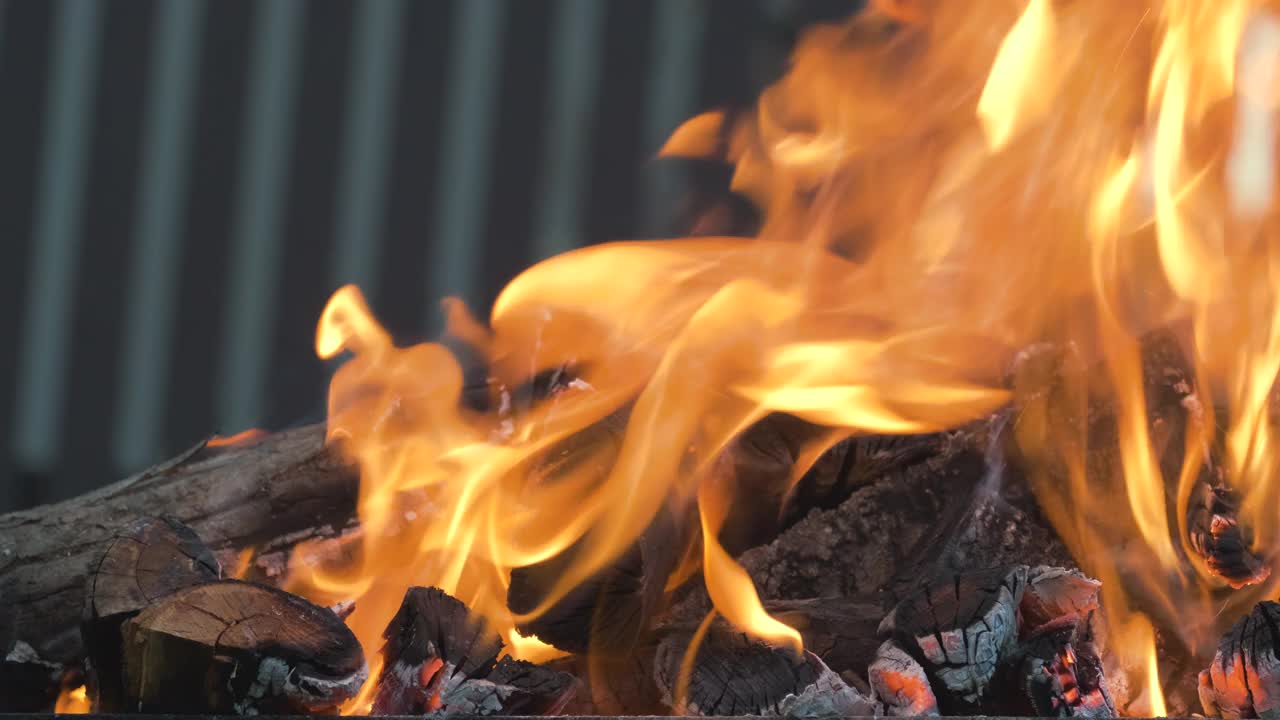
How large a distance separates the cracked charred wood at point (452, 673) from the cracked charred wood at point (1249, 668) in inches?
26.5

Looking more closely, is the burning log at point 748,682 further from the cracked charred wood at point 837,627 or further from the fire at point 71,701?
the fire at point 71,701

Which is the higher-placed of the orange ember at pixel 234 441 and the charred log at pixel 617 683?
the orange ember at pixel 234 441

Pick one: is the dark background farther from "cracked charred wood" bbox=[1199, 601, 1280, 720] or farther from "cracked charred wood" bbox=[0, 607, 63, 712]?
"cracked charred wood" bbox=[1199, 601, 1280, 720]

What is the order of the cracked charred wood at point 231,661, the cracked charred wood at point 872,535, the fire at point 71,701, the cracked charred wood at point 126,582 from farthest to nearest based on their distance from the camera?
the cracked charred wood at point 872,535 < the fire at point 71,701 < the cracked charred wood at point 126,582 < the cracked charred wood at point 231,661

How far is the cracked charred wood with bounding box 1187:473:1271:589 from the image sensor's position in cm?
144

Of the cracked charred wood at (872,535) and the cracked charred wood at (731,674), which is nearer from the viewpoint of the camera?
the cracked charred wood at (731,674)

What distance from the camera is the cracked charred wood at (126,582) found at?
120 cm

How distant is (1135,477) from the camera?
1517 mm

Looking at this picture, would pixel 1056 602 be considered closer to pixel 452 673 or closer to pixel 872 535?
pixel 872 535

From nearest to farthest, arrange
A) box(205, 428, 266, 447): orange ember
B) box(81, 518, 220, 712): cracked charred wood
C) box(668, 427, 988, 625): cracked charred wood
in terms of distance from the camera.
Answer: box(81, 518, 220, 712): cracked charred wood, box(668, 427, 988, 625): cracked charred wood, box(205, 428, 266, 447): orange ember

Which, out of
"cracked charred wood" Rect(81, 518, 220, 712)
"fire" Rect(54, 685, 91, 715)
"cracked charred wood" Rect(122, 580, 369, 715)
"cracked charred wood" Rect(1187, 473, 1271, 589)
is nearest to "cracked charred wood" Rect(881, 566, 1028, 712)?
"cracked charred wood" Rect(1187, 473, 1271, 589)

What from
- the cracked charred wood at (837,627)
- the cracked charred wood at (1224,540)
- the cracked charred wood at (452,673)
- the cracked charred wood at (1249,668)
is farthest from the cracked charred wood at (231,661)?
the cracked charred wood at (1224,540)

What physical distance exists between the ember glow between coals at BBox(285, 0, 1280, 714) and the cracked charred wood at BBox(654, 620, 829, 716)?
8cm

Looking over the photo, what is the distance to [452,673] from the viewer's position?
3.85 ft
